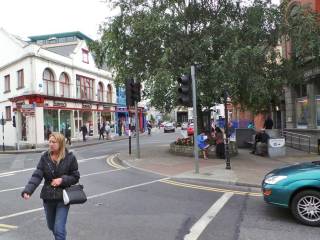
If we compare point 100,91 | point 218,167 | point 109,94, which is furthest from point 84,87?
point 218,167

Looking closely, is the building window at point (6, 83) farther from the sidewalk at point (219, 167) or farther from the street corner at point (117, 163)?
the sidewalk at point (219, 167)

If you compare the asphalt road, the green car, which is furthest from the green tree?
the green car

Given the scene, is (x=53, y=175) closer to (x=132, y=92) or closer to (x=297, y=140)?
(x=132, y=92)

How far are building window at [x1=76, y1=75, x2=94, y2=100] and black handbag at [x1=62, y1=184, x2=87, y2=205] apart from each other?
34.9 metres

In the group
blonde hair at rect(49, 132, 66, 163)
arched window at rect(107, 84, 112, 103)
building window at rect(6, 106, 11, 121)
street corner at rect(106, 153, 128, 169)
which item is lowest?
street corner at rect(106, 153, 128, 169)

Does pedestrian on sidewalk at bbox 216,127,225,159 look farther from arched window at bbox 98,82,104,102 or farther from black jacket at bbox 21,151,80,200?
arched window at bbox 98,82,104,102

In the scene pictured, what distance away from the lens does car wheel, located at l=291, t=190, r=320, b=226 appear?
6762mm

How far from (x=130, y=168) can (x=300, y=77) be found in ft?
28.4

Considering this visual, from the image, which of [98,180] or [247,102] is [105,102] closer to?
[247,102]

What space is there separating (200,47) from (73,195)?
12.5 metres

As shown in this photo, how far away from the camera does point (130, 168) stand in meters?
15.0

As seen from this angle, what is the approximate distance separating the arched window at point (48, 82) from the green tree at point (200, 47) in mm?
16300

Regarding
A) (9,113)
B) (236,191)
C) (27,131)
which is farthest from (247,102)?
(9,113)

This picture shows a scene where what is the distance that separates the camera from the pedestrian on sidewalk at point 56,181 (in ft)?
16.3
